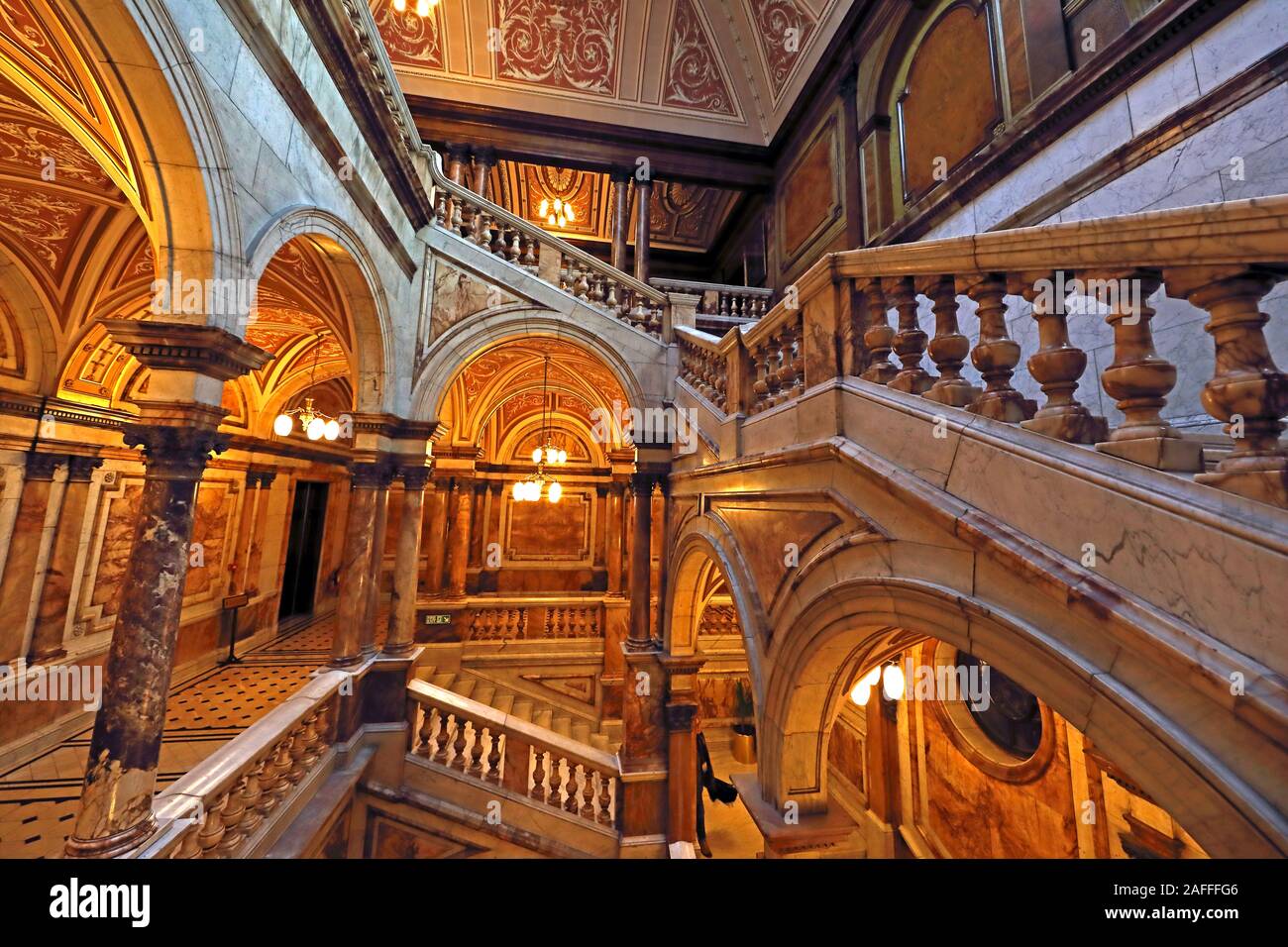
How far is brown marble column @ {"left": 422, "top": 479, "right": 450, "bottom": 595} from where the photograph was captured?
33.2ft

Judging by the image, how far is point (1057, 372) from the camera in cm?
163

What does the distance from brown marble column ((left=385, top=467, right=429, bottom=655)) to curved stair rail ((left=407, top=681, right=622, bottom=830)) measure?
565 millimetres

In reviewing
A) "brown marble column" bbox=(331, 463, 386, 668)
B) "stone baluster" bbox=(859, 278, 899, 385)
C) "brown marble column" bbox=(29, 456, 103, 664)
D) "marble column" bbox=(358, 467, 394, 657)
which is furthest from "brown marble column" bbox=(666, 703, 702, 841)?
"brown marble column" bbox=(29, 456, 103, 664)

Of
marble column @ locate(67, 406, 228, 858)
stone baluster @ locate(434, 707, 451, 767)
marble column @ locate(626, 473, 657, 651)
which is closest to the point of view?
marble column @ locate(67, 406, 228, 858)

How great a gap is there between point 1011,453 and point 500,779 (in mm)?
6079

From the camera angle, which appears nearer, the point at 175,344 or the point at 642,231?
the point at 175,344

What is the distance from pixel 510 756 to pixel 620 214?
29.2 ft

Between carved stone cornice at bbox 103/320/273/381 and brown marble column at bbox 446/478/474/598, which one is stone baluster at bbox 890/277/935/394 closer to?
carved stone cornice at bbox 103/320/273/381

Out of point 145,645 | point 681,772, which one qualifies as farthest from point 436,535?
point 145,645

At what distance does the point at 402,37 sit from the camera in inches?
360

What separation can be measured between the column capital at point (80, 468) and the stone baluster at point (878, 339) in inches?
358

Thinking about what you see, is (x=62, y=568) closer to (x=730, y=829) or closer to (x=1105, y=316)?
(x=730, y=829)

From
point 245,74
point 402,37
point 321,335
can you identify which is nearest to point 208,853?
point 245,74

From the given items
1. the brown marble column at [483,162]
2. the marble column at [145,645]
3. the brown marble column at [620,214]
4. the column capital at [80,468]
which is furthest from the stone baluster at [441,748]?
the brown marble column at [483,162]
